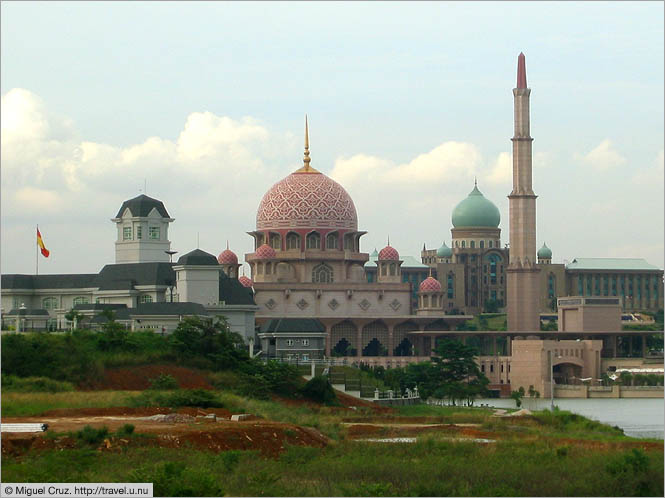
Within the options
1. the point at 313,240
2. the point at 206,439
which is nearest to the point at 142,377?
the point at 206,439

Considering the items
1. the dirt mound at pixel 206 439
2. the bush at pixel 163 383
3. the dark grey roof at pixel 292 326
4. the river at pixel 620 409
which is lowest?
the river at pixel 620 409

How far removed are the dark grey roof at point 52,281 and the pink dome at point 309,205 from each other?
2174cm

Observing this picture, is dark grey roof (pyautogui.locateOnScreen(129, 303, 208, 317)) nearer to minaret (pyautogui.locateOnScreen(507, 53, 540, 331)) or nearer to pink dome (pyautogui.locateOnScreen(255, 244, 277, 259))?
pink dome (pyautogui.locateOnScreen(255, 244, 277, 259))

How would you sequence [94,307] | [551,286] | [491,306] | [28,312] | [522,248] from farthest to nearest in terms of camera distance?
[551,286]
[491,306]
[522,248]
[28,312]
[94,307]

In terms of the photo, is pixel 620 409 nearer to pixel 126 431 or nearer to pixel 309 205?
pixel 309 205

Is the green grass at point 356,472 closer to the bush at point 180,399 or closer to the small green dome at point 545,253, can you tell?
the bush at point 180,399

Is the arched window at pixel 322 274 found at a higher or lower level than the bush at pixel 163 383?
higher

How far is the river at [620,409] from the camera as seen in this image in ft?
230

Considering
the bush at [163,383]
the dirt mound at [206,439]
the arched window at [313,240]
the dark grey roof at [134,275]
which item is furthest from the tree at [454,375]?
the dirt mound at [206,439]

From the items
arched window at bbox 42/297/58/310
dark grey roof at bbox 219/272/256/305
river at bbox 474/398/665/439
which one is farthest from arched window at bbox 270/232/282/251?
arched window at bbox 42/297/58/310

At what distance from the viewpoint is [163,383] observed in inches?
2410

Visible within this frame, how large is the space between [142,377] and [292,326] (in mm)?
29953

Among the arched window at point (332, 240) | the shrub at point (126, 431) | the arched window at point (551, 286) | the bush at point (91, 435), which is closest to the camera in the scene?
the bush at point (91, 435)

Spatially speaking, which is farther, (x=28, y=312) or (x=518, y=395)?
(x=518, y=395)
